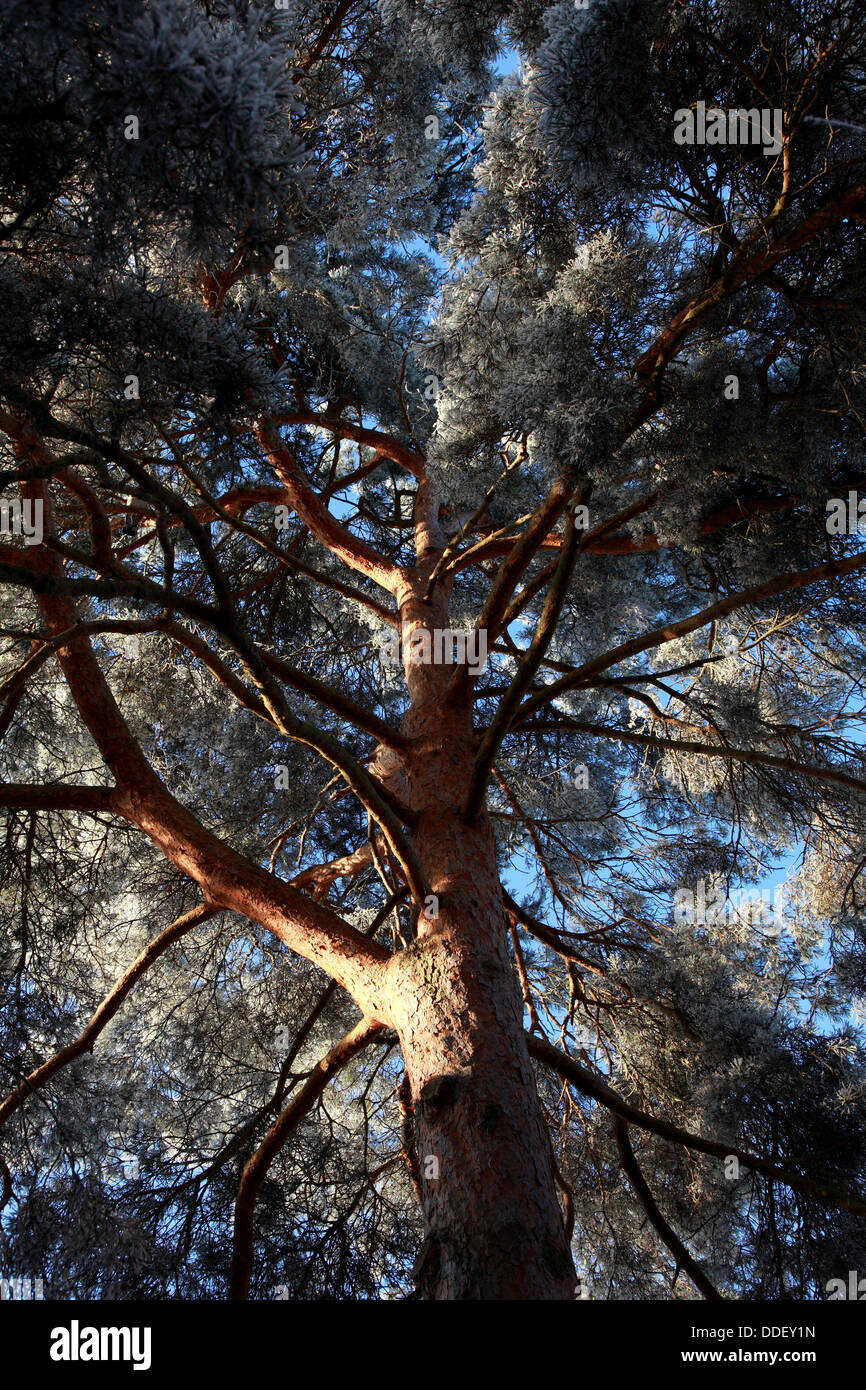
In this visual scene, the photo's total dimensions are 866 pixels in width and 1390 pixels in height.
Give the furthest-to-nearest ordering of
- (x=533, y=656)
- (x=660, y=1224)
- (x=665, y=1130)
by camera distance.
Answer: (x=660, y=1224) → (x=665, y=1130) → (x=533, y=656)

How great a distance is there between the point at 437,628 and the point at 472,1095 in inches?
115

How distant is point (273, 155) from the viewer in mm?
2350

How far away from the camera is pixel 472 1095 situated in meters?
2.77

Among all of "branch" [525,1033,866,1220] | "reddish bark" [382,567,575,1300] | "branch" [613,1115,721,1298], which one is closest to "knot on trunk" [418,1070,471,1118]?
"reddish bark" [382,567,575,1300]

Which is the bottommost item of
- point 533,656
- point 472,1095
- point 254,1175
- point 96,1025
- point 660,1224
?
point 660,1224

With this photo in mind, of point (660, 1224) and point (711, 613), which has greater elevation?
point (711, 613)

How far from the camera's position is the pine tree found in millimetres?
2752

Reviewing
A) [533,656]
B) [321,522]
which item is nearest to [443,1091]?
[533,656]

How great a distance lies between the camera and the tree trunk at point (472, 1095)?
2.41m

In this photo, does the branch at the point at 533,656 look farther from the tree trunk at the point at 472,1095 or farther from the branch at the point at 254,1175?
the branch at the point at 254,1175

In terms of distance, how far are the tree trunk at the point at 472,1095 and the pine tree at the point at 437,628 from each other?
2 cm

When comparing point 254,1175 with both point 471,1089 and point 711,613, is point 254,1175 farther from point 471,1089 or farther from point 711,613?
point 711,613

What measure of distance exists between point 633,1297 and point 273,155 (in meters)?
6.20
